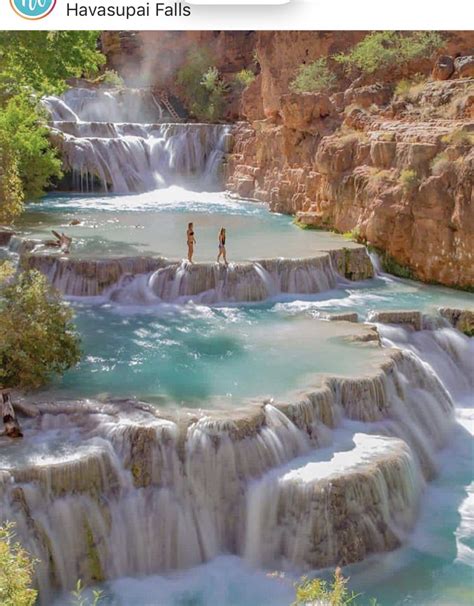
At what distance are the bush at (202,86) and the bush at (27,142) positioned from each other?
47.1 ft

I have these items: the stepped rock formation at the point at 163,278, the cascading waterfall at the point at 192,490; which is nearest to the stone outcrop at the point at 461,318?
the stepped rock formation at the point at 163,278

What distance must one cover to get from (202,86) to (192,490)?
32725 mm

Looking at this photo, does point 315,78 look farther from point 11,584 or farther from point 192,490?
point 11,584

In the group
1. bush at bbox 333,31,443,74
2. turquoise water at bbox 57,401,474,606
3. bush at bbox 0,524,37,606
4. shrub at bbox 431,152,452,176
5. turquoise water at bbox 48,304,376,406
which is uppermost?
bush at bbox 333,31,443,74

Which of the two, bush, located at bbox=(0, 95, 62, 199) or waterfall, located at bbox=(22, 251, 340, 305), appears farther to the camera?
bush, located at bbox=(0, 95, 62, 199)

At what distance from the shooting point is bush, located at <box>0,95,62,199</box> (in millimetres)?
22609

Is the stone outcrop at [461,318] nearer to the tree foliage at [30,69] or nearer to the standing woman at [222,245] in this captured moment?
the standing woman at [222,245]

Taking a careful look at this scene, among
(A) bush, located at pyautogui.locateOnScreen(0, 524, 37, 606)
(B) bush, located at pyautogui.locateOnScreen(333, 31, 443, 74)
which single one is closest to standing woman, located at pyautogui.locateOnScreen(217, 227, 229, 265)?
(B) bush, located at pyautogui.locateOnScreen(333, 31, 443, 74)

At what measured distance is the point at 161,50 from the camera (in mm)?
42938

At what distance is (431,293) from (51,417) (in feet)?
32.6

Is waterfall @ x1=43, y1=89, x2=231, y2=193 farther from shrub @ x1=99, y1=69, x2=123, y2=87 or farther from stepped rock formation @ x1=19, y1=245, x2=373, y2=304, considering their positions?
stepped rock formation @ x1=19, y1=245, x2=373, y2=304

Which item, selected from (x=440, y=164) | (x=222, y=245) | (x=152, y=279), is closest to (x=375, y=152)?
(x=440, y=164)

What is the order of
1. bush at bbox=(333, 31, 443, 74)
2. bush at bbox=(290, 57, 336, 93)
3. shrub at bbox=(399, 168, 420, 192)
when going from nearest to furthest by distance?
shrub at bbox=(399, 168, 420, 192) < bush at bbox=(333, 31, 443, 74) < bush at bbox=(290, 57, 336, 93)

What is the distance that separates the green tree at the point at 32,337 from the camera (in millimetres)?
11164
